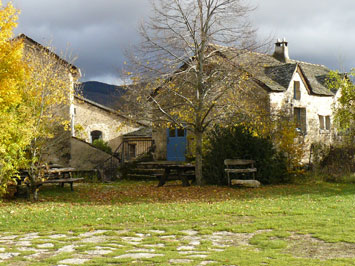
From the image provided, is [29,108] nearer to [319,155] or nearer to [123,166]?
[123,166]

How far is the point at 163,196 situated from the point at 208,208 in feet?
13.4

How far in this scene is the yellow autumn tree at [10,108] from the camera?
46.5 ft

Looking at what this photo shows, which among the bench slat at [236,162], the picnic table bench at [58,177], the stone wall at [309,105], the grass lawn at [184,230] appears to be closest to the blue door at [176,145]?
the stone wall at [309,105]

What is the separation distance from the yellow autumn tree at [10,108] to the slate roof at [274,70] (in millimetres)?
7889

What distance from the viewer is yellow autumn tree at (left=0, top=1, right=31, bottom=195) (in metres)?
14.2

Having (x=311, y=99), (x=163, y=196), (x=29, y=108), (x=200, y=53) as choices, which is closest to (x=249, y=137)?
(x=200, y=53)

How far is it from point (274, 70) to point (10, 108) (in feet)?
45.2

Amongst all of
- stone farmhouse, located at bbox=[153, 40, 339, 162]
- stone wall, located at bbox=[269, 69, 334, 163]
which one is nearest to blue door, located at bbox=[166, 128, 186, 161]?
stone farmhouse, located at bbox=[153, 40, 339, 162]

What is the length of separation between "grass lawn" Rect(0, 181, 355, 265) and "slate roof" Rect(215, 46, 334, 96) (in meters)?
5.46

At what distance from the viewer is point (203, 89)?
18.7m

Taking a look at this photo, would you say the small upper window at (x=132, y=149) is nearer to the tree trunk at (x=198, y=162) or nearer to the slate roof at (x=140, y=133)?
the slate roof at (x=140, y=133)

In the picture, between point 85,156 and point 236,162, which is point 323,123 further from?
point 85,156

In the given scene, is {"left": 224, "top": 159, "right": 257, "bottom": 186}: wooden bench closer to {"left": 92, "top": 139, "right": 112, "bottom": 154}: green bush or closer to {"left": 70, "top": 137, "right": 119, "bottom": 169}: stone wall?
{"left": 70, "top": 137, "right": 119, "bottom": 169}: stone wall

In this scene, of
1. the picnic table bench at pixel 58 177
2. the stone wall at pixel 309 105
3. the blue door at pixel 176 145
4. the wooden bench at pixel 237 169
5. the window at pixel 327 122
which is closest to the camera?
the picnic table bench at pixel 58 177
